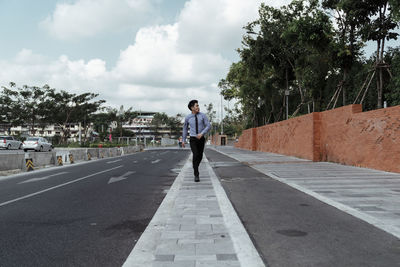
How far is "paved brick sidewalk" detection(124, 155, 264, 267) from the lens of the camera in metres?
2.96

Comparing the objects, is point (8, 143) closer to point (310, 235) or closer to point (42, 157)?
point (42, 157)

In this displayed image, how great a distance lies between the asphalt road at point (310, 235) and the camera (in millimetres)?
3032

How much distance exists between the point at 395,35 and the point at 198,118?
41.3 ft

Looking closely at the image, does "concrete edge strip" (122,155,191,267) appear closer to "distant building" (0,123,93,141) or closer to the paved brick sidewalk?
the paved brick sidewalk

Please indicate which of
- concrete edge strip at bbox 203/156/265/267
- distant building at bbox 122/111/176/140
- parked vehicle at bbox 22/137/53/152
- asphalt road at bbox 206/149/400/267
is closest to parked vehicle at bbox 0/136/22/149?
parked vehicle at bbox 22/137/53/152

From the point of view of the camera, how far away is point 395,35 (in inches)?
606

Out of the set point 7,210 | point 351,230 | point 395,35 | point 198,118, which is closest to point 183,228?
point 351,230

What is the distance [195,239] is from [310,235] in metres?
1.36

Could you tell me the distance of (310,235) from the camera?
3.79 metres

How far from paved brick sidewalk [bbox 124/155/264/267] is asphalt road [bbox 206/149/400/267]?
0.20 meters

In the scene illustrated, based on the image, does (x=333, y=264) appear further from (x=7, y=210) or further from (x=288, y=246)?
(x=7, y=210)

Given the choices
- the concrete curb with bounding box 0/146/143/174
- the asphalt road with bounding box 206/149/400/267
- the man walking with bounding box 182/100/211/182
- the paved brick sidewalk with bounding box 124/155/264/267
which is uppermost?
the man walking with bounding box 182/100/211/182

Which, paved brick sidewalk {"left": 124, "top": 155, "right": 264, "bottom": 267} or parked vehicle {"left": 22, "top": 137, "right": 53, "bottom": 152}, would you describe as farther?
parked vehicle {"left": 22, "top": 137, "right": 53, "bottom": 152}

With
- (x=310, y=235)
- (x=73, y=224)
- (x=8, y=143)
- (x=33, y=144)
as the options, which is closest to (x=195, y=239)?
(x=310, y=235)
